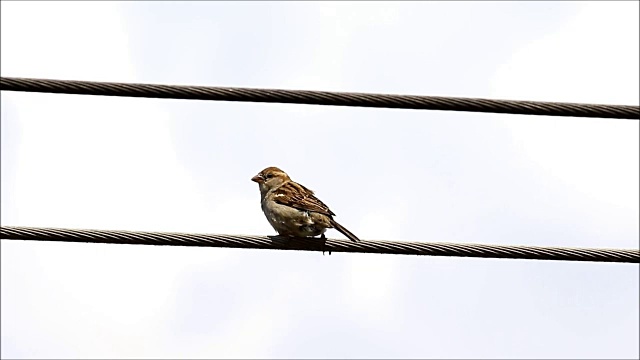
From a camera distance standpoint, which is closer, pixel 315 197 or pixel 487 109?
pixel 487 109

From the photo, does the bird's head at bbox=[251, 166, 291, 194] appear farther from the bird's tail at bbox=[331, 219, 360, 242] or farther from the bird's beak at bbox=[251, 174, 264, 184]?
the bird's tail at bbox=[331, 219, 360, 242]

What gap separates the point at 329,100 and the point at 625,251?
6.02 feet

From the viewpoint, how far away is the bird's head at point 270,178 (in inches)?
Result: 458

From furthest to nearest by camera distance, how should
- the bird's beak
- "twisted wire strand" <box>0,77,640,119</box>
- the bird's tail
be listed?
the bird's beak, the bird's tail, "twisted wire strand" <box>0,77,640,119</box>

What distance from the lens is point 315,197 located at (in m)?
10.9

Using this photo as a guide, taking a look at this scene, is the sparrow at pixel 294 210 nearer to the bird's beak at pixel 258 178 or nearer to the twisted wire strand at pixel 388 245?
the bird's beak at pixel 258 178

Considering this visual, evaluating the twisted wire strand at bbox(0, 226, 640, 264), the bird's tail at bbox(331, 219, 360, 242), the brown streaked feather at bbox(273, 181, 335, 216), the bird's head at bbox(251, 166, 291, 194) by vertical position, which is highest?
the bird's head at bbox(251, 166, 291, 194)

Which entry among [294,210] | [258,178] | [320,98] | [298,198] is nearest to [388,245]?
[320,98]

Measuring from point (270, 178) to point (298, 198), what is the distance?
1.16 metres

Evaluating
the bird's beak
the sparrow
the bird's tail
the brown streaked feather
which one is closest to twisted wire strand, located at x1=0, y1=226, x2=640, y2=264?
the bird's tail

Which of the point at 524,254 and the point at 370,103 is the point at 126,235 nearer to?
the point at 370,103

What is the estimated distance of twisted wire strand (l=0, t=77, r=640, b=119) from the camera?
7070 millimetres

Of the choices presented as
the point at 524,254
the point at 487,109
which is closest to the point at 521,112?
the point at 487,109

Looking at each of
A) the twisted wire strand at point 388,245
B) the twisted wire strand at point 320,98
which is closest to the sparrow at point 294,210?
the twisted wire strand at point 388,245
